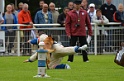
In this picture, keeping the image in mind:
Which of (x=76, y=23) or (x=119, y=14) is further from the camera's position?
(x=119, y=14)

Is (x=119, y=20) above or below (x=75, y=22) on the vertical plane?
below

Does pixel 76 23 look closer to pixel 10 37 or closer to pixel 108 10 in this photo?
pixel 10 37

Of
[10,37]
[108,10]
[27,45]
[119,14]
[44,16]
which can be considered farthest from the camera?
[108,10]

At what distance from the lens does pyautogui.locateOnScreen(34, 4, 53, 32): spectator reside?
28423 millimetres

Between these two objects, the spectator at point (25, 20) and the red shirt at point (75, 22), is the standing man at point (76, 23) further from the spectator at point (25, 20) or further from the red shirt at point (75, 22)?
the spectator at point (25, 20)

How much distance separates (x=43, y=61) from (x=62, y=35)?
13823mm

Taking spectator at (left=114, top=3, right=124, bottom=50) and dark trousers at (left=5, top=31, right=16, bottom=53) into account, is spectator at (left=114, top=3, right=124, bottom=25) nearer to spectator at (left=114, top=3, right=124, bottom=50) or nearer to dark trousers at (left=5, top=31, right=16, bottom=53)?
spectator at (left=114, top=3, right=124, bottom=50)

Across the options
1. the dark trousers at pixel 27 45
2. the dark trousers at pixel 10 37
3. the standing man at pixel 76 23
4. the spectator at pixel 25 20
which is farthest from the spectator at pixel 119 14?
the standing man at pixel 76 23

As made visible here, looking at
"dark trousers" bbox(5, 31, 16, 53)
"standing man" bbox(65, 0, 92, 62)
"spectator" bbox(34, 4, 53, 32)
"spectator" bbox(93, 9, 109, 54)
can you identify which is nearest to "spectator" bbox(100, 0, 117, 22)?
"spectator" bbox(93, 9, 109, 54)

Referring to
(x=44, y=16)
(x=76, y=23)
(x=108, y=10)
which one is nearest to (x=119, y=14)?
(x=108, y=10)

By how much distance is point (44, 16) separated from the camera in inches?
1134

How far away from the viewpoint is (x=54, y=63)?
749 inches

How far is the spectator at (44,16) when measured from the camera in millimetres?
28423

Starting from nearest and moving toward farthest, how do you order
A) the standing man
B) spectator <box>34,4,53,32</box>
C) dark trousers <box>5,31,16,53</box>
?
the standing man, spectator <box>34,4,53,32</box>, dark trousers <box>5,31,16,53</box>
